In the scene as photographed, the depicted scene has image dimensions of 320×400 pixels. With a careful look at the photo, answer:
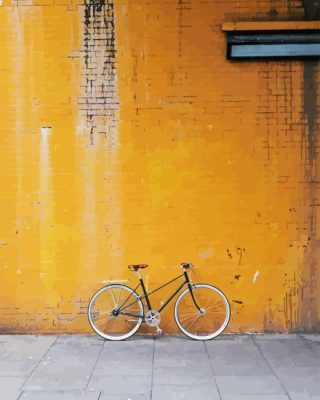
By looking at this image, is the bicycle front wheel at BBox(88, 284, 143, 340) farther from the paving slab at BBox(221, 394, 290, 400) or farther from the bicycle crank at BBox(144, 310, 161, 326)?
the paving slab at BBox(221, 394, 290, 400)

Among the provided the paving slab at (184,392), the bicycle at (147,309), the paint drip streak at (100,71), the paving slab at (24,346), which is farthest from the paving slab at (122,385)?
the paint drip streak at (100,71)

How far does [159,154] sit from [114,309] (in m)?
2.17

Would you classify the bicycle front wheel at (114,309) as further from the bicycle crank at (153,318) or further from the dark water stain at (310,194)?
the dark water stain at (310,194)

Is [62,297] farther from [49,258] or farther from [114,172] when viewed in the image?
[114,172]

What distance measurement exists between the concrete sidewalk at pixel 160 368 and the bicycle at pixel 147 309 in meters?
0.21

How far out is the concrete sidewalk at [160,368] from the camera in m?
4.90

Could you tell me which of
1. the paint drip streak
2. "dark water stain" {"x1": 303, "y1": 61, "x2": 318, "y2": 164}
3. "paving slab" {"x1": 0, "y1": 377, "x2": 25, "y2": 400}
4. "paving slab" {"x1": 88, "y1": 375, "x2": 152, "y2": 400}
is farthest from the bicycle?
"dark water stain" {"x1": 303, "y1": 61, "x2": 318, "y2": 164}

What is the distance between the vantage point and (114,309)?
6602 millimetres

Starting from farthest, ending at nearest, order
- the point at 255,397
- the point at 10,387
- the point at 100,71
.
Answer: the point at 100,71 → the point at 10,387 → the point at 255,397

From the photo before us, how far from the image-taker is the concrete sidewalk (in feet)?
16.1

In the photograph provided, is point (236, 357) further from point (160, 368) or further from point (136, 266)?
point (136, 266)

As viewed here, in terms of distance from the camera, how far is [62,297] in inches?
266

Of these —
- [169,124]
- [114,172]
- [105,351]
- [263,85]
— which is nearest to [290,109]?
[263,85]

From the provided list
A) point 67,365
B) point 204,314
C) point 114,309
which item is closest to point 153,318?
point 114,309
